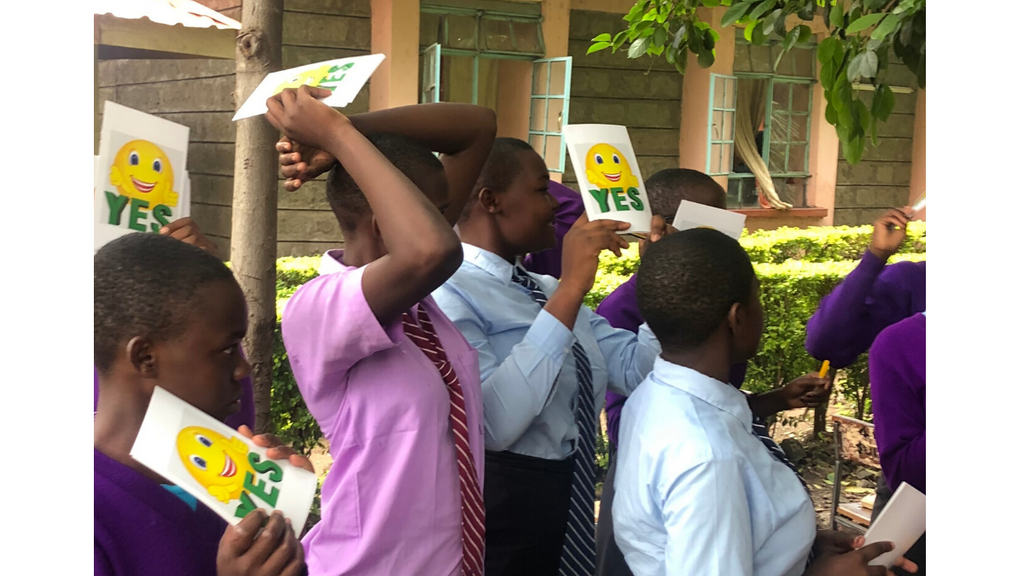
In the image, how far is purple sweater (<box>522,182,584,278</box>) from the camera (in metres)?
3.28

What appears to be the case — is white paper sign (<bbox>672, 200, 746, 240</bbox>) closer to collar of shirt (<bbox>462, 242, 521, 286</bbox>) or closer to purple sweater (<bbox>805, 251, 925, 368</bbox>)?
purple sweater (<bbox>805, 251, 925, 368</bbox>)

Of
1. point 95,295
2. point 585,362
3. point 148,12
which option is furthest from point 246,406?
point 148,12

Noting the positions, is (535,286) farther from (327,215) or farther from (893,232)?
(327,215)

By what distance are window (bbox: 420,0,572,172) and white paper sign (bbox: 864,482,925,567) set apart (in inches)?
266

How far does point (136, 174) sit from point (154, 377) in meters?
0.61

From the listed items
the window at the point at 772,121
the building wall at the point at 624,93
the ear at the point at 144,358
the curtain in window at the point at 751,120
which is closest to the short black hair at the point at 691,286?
the ear at the point at 144,358

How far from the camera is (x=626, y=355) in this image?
2459 mm

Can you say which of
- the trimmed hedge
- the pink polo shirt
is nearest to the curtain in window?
the trimmed hedge

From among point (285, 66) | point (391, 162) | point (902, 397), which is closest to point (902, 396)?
point (902, 397)

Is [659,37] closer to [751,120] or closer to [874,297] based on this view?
[874,297]

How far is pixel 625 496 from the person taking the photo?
172cm

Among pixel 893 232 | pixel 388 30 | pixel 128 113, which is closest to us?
pixel 128 113

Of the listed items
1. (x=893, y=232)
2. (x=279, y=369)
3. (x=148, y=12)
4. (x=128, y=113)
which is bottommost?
(x=279, y=369)

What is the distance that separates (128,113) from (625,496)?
1.18 meters
